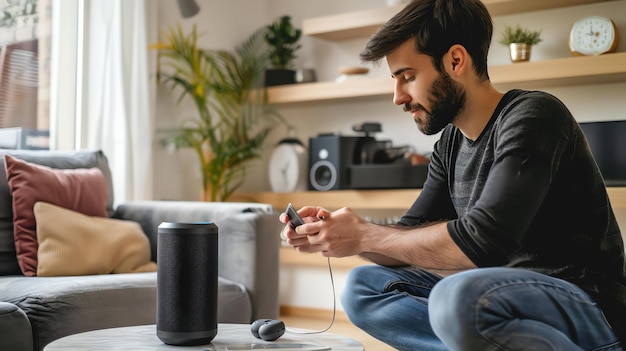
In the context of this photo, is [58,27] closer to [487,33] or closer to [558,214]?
[487,33]

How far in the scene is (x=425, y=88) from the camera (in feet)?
5.82

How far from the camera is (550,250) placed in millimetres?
1654

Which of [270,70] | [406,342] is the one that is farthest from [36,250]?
[270,70]

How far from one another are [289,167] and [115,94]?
43.2 inches

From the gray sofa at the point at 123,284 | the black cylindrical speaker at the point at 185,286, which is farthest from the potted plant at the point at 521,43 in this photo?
the black cylindrical speaker at the point at 185,286

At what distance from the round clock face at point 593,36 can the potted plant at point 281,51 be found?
1.66 m

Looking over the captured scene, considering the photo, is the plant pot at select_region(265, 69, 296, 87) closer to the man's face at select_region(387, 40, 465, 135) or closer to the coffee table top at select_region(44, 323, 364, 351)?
the man's face at select_region(387, 40, 465, 135)

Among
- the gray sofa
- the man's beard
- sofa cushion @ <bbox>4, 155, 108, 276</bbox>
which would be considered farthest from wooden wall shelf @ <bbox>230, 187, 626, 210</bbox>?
the man's beard

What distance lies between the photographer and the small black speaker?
13.2 ft

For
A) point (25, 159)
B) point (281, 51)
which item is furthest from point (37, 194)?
point (281, 51)

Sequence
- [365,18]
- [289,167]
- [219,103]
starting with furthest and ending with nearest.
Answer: [219,103] → [289,167] → [365,18]

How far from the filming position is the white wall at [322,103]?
3.72 meters

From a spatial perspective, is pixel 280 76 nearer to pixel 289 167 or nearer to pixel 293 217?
pixel 289 167

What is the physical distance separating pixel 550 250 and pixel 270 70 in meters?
3.04
